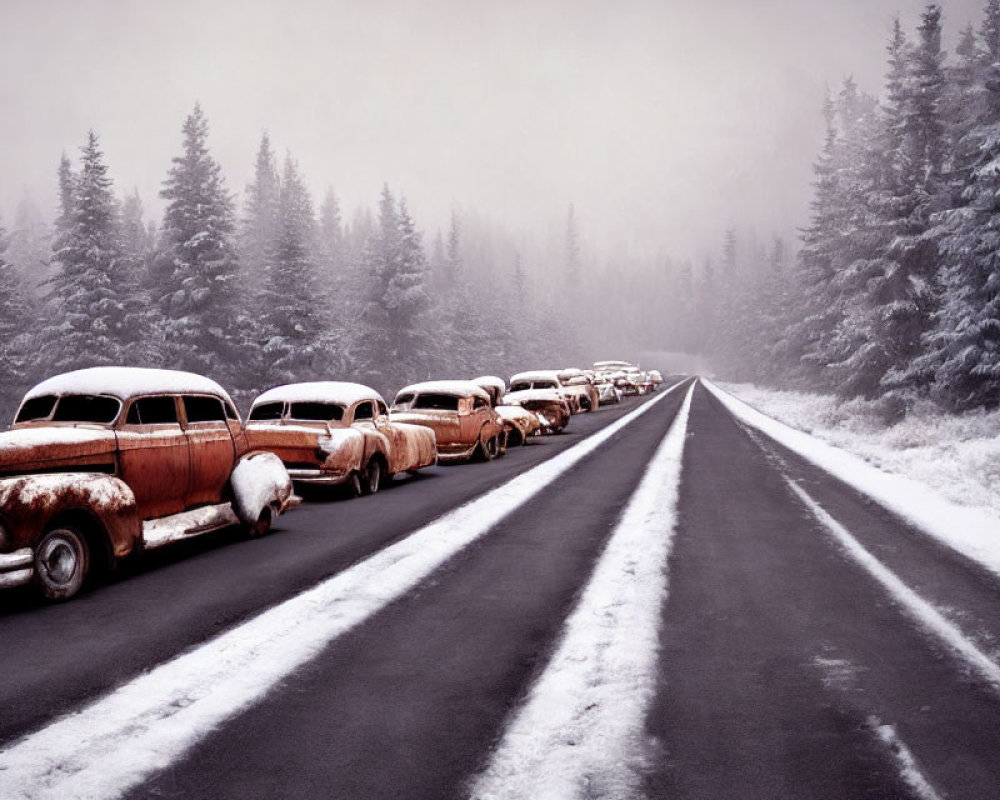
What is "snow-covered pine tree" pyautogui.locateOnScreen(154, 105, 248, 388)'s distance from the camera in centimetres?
3397

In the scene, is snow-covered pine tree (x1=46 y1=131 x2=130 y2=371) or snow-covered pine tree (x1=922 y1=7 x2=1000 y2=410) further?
snow-covered pine tree (x1=46 y1=131 x2=130 y2=371)

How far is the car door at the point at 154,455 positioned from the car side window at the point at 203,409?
0.72ft

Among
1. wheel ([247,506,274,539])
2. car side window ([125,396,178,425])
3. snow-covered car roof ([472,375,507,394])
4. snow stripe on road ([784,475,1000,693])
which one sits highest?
snow-covered car roof ([472,375,507,394])

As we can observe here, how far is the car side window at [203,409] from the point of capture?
24.8 ft

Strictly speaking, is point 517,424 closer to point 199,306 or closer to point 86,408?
point 86,408

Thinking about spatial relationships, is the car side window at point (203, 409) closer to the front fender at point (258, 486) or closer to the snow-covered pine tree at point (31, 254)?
the front fender at point (258, 486)

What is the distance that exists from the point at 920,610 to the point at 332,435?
7.56 meters

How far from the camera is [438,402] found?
1519cm

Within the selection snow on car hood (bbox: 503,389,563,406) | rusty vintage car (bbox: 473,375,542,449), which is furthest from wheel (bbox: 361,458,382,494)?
snow on car hood (bbox: 503,389,563,406)

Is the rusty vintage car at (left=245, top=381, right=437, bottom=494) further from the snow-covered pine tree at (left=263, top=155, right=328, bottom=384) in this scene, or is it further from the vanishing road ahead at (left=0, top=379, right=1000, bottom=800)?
the snow-covered pine tree at (left=263, top=155, right=328, bottom=384)

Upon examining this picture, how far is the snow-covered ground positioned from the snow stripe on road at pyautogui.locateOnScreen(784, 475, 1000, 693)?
3.02 metres

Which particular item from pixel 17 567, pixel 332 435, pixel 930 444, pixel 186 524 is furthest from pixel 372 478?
pixel 930 444

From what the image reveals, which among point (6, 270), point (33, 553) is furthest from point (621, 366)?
point (33, 553)

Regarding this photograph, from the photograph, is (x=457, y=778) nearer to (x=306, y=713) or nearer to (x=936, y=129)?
(x=306, y=713)
